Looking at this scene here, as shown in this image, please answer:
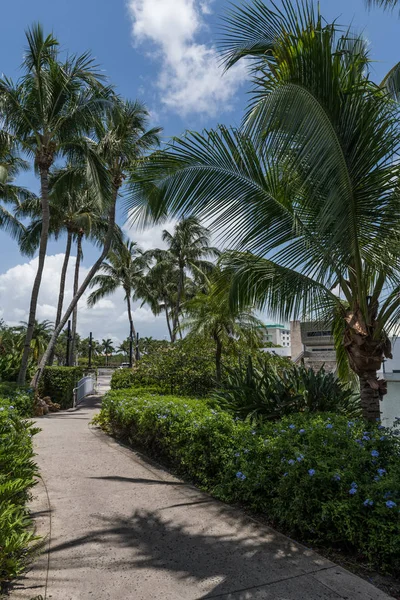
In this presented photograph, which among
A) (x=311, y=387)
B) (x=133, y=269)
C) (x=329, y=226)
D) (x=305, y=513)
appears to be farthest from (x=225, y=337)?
(x=133, y=269)

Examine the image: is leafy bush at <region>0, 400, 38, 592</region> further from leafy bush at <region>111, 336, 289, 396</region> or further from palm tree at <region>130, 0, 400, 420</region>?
leafy bush at <region>111, 336, 289, 396</region>

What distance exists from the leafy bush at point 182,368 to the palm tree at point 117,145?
4218mm

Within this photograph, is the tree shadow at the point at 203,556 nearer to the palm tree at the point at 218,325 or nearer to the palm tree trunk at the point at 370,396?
the palm tree trunk at the point at 370,396

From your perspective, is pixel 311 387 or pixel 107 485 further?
pixel 311 387

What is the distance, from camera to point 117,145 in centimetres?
1603

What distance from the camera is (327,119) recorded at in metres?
4.05

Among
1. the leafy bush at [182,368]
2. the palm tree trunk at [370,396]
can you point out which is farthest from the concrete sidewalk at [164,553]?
the leafy bush at [182,368]

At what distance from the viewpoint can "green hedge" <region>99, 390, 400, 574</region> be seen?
3.13 m

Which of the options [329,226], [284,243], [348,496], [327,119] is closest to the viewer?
[348,496]

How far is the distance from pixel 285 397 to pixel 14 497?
4017mm

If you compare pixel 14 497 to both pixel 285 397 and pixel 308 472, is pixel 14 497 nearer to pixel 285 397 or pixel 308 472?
pixel 308 472

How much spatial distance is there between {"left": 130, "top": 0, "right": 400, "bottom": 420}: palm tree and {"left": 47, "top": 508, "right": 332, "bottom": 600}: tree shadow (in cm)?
237

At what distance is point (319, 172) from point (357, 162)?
43cm

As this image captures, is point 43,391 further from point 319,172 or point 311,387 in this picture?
point 319,172
